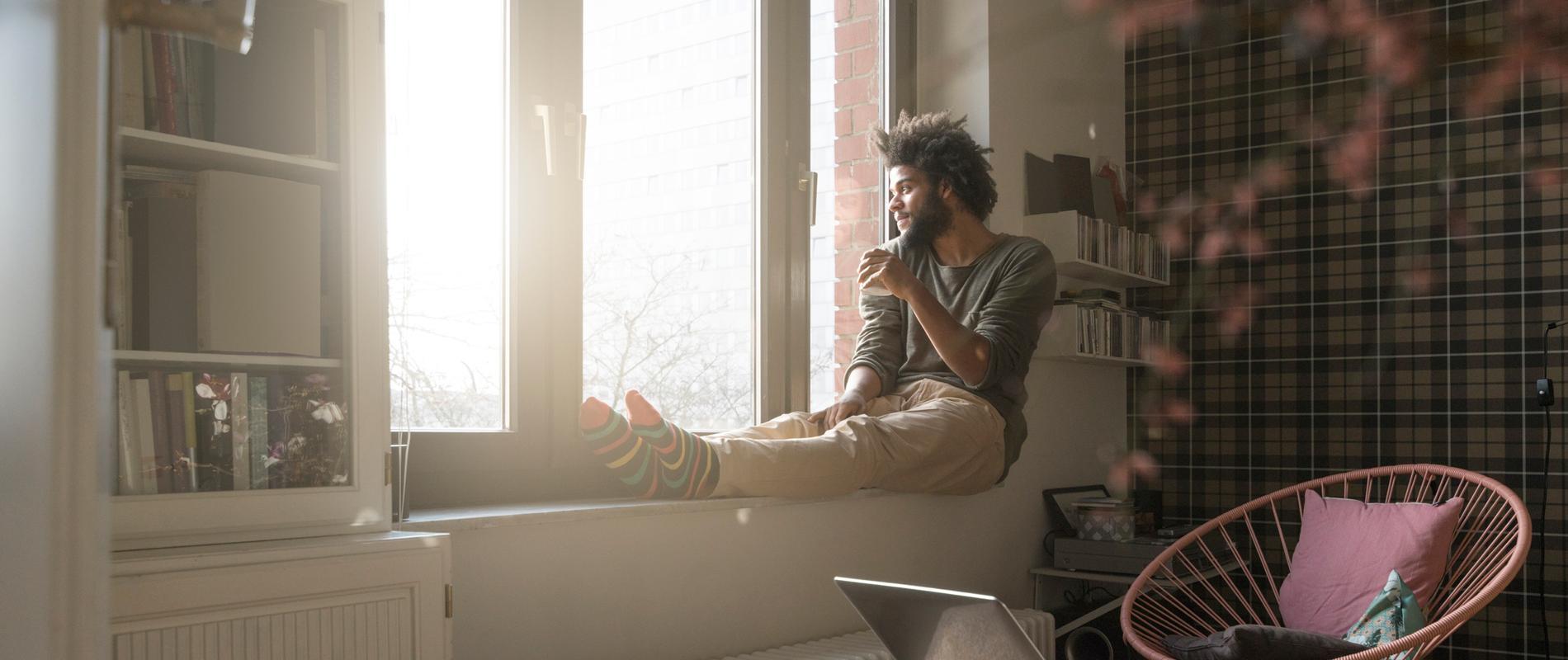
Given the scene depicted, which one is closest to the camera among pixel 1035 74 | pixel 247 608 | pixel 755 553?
pixel 247 608

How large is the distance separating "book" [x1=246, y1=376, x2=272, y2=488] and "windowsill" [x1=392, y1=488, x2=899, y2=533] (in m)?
0.25

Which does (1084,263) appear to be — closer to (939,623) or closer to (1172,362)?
(1172,362)

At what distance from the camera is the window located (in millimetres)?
2020

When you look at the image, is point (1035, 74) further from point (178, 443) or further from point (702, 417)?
point (178, 443)

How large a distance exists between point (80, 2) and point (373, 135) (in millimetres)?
1309

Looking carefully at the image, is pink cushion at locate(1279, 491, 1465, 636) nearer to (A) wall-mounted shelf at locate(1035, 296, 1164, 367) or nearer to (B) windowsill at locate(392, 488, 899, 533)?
(A) wall-mounted shelf at locate(1035, 296, 1164, 367)

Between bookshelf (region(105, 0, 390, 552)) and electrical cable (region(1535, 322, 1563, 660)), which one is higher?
bookshelf (region(105, 0, 390, 552))

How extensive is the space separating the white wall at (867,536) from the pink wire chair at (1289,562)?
44 centimetres

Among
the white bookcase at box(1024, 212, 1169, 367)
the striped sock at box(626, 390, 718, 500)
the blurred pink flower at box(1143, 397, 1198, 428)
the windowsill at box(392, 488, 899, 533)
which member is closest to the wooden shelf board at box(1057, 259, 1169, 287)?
the white bookcase at box(1024, 212, 1169, 367)

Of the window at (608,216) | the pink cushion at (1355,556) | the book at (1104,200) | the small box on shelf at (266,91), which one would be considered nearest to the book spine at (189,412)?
the small box on shelf at (266,91)

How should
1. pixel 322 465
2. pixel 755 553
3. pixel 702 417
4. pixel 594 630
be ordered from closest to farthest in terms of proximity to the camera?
pixel 322 465 → pixel 594 630 → pixel 755 553 → pixel 702 417

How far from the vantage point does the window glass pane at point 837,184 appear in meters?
2.96

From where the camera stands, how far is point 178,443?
133cm

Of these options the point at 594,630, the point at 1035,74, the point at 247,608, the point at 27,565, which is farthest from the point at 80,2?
the point at 1035,74
